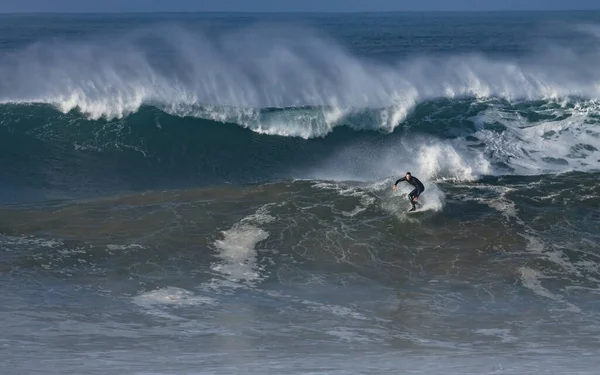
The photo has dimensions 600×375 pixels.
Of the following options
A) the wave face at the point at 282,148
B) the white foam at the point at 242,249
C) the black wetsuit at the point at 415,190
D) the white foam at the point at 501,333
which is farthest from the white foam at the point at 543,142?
the white foam at the point at 501,333

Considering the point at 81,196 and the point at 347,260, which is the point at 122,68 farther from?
the point at 347,260

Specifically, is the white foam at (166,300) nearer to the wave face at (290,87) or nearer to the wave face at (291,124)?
the wave face at (291,124)

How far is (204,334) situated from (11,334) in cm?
203

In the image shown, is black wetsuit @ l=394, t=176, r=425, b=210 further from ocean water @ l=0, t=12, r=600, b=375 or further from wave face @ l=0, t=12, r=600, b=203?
wave face @ l=0, t=12, r=600, b=203

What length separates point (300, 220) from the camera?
14961 millimetres

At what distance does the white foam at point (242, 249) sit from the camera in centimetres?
1263

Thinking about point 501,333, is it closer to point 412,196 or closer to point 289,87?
point 412,196

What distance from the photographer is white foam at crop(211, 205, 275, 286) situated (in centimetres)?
1263

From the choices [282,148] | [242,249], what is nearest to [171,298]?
[242,249]

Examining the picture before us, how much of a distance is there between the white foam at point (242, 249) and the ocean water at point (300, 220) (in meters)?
0.04

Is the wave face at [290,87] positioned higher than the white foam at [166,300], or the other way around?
the wave face at [290,87]

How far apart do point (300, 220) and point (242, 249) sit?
1.54 m

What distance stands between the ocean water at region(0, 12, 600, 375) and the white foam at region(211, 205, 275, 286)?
4 cm

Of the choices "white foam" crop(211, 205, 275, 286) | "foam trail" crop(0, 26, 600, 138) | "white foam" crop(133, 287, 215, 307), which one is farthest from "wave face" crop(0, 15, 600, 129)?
"white foam" crop(133, 287, 215, 307)
